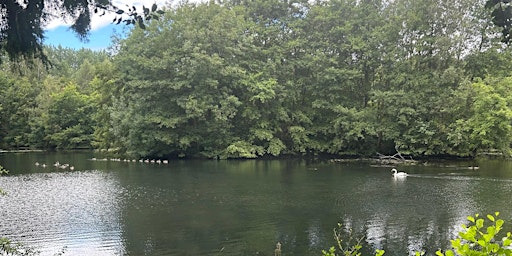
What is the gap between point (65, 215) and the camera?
1455 centimetres

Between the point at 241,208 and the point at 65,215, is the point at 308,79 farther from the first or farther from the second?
the point at 65,215

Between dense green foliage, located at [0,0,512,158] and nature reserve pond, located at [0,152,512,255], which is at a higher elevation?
dense green foliage, located at [0,0,512,158]

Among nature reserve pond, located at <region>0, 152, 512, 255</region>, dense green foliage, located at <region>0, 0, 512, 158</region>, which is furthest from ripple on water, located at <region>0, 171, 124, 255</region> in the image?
dense green foliage, located at <region>0, 0, 512, 158</region>

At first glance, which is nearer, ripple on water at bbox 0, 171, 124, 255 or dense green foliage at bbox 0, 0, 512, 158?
ripple on water at bbox 0, 171, 124, 255

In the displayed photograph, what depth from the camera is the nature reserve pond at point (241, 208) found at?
11.4 metres

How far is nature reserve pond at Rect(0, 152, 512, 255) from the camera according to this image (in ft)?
37.5

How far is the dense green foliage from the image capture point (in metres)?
30.9

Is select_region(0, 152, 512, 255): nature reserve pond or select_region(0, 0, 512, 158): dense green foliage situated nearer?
select_region(0, 152, 512, 255): nature reserve pond

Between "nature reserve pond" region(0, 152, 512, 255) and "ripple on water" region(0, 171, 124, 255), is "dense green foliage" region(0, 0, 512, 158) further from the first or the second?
"ripple on water" region(0, 171, 124, 255)

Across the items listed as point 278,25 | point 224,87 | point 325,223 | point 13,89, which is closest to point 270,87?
point 224,87

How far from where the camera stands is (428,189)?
61.9 ft

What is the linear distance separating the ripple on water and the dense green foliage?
12252mm

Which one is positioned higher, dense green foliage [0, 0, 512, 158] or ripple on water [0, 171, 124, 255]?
dense green foliage [0, 0, 512, 158]

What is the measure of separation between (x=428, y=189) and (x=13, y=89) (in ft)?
152
